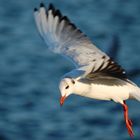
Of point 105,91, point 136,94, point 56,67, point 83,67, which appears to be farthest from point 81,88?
point 56,67

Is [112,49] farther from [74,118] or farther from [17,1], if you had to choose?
[17,1]

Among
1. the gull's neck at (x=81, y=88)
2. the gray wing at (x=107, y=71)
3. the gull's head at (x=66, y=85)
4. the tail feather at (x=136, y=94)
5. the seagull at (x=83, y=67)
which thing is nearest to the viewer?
the gray wing at (x=107, y=71)

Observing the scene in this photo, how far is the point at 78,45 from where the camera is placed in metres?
9.44

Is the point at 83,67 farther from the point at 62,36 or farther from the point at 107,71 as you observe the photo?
the point at 62,36

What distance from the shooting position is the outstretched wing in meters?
9.16

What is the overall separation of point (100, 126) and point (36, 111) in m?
1.05

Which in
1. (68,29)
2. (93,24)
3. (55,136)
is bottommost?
(55,136)

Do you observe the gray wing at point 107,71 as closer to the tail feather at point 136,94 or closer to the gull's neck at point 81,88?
the gull's neck at point 81,88

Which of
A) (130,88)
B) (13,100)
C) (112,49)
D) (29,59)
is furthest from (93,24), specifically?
(130,88)

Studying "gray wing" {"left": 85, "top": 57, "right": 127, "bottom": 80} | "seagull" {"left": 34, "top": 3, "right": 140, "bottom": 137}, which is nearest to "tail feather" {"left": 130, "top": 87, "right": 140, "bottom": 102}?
"seagull" {"left": 34, "top": 3, "right": 140, "bottom": 137}

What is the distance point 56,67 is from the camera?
14.5 metres

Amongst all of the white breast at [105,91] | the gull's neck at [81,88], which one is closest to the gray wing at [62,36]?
the white breast at [105,91]

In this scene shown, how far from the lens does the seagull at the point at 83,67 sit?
27.0ft

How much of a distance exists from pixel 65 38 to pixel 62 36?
0.14ft
